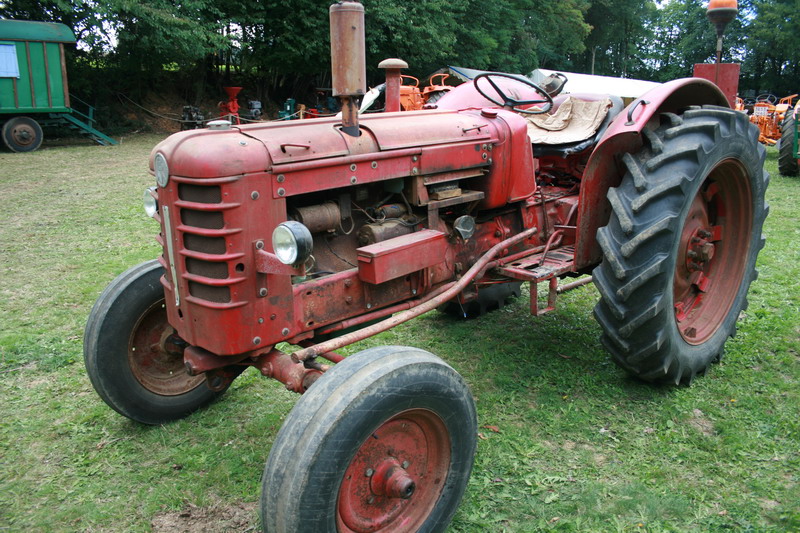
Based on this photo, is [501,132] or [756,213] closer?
[501,132]

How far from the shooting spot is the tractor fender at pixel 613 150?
3.29 meters

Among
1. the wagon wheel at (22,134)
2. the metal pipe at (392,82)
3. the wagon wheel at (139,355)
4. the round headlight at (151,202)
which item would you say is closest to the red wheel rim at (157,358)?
the wagon wheel at (139,355)

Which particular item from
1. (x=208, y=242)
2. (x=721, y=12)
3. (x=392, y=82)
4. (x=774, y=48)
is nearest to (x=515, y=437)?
(x=208, y=242)

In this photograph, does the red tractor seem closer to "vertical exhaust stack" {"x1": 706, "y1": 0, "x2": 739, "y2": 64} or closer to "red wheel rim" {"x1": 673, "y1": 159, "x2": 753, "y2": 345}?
"red wheel rim" {"x1": 673, "y1": 159, "x2": 753, "y2": 345}

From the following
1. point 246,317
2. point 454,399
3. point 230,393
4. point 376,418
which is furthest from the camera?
point 230,393

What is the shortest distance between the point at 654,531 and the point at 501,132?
203 cm

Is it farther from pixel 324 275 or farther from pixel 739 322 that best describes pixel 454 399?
pixel 739 322

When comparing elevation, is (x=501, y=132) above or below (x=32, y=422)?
above

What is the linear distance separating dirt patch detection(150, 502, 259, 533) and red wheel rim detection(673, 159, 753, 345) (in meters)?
2.48

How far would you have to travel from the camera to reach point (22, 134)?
43.0 feet

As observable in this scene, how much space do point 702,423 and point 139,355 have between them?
2.92 metres

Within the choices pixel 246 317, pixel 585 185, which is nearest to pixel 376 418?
pixel 246 317

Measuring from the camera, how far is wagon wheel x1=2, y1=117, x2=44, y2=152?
12.9m

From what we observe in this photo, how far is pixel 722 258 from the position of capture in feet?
12.8
